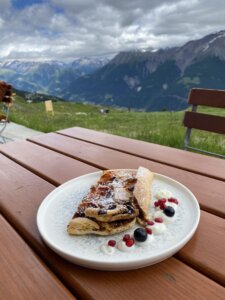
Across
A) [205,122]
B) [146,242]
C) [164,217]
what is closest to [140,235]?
[146,242]

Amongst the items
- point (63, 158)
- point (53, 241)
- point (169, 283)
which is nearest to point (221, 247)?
point (169, 283)

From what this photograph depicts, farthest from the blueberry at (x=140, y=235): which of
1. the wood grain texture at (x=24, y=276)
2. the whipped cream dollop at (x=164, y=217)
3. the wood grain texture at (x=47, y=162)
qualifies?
the wood grain texture at (x=47, y=162)

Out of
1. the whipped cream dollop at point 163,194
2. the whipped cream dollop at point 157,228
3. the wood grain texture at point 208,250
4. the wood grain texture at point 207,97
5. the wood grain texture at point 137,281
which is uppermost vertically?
the wood grain texture at point 207,97

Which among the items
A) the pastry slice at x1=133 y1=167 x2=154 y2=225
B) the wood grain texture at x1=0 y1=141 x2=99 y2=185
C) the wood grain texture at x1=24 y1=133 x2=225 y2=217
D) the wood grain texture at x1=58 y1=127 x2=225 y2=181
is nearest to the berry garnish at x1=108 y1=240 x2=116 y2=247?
the pastry slice at x1=133 y1=167 x2=154 y2=225

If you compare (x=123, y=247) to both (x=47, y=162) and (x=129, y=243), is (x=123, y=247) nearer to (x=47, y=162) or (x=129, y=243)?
(x=129, y=243)

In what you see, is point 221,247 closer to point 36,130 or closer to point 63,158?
point 63,158

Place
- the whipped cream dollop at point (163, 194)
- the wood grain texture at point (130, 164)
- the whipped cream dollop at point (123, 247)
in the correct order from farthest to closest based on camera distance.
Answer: the wood grain texture at point (130, 164) < the whipped cream dollop at point (163, 194) < the whipped cream dollop at point (123, 247)

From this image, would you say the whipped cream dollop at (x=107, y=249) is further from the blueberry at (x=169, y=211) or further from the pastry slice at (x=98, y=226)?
the blueberry at (x=169, y=211)
